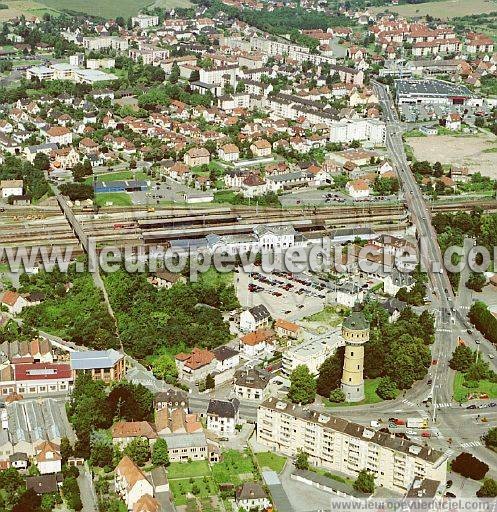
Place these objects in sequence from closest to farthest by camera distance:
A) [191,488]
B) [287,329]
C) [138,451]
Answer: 1. [191,488]
2. [138,451]
3. [287,329]

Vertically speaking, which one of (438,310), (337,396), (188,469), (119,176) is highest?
(119,176)

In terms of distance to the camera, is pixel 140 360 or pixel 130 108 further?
pixel 130 108

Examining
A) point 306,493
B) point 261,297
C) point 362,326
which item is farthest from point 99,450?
point 261,297

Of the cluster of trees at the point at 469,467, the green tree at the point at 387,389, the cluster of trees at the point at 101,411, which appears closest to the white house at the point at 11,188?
the cluster of trees at the point at 101,411

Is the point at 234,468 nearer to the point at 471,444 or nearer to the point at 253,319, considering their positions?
the point at 471,444

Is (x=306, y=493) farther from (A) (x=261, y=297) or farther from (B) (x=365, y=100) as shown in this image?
(B) (x=365, y=100)

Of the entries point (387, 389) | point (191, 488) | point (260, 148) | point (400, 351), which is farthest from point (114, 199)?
point (191, 488)

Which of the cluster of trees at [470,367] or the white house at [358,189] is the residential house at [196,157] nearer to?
the white house at [358,189]

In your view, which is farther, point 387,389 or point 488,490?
point 387,389
